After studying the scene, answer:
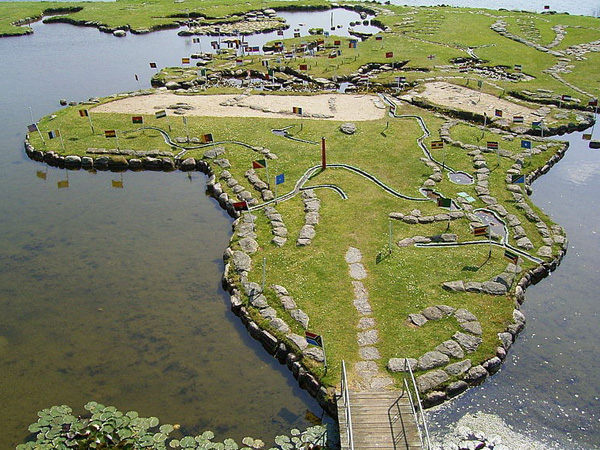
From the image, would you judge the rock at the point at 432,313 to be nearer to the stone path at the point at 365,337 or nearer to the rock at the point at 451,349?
the rock at the point at 451,349

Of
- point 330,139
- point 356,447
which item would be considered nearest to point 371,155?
point 330,139

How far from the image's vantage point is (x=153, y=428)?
52.5ft

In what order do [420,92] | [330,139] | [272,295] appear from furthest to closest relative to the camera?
[420,92] → [330,139] → [272,295]

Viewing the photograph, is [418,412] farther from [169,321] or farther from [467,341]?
[169,321]

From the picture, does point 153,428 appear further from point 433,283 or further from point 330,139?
point 330,139

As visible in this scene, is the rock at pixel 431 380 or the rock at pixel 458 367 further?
the rock at pixel 458 367

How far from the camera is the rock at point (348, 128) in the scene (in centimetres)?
3394

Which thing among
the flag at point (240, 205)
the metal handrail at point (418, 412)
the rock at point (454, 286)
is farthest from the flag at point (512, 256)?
the flag at point (240, 205)

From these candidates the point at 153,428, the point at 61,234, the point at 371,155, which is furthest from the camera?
the point at 371,155

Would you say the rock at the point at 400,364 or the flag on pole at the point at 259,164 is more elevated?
the flag on pole at the point at 259,164

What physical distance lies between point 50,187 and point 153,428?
63.0 ft

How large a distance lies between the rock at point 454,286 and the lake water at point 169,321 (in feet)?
9.16

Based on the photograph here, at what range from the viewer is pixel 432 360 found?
17391 mm

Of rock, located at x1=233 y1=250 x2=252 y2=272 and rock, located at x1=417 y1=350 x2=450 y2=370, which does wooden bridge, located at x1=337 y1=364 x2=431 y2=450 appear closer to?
rock, located at x1=417 y1=350 x2=450 y2=370
